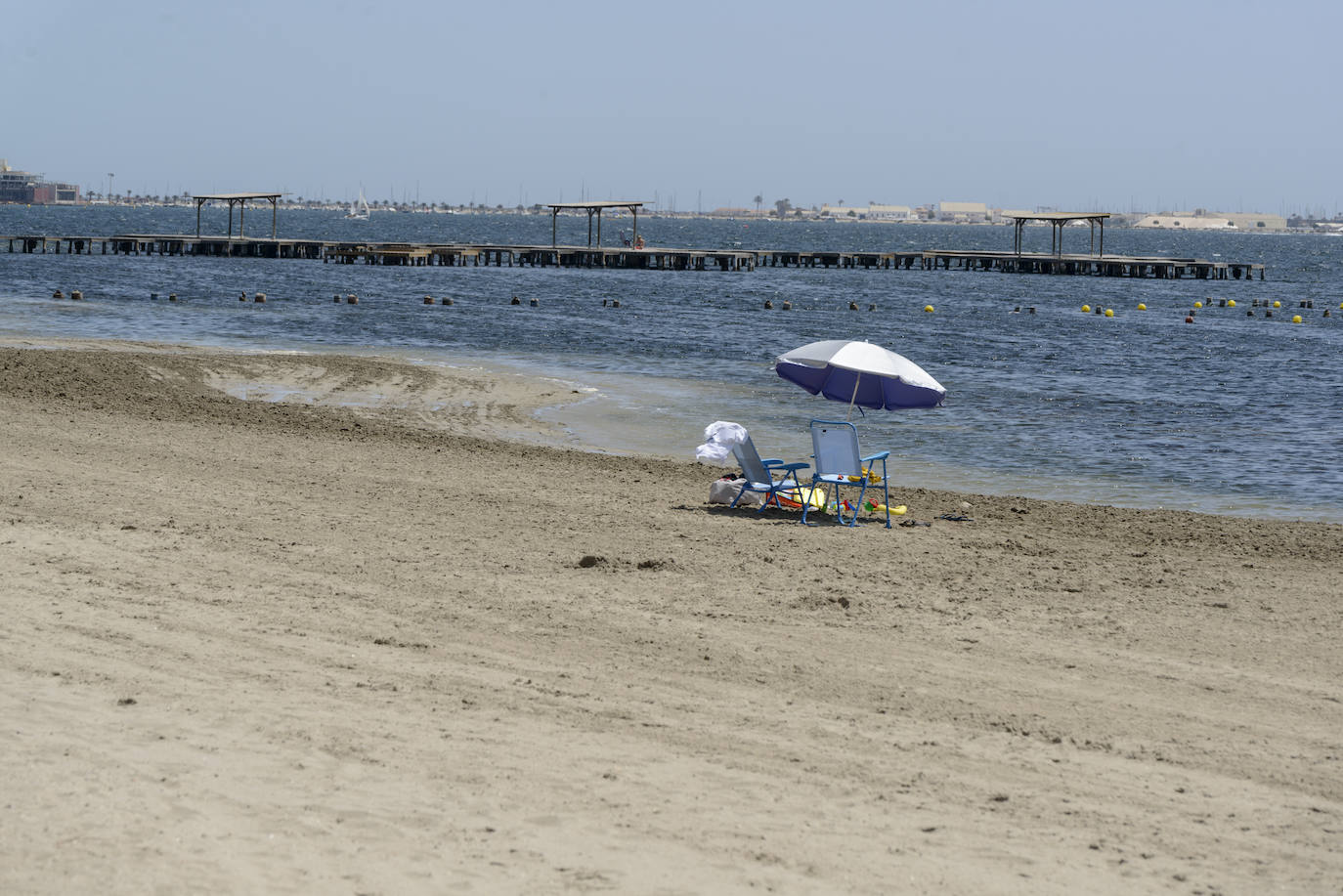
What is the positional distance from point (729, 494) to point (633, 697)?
5.44 m

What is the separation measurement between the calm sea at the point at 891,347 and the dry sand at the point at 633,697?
5.13 metres

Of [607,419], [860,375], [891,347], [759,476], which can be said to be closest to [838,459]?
[759,476]

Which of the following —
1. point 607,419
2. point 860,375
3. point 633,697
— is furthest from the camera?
point 607,419

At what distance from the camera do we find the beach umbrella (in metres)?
11.6

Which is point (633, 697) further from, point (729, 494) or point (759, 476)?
point (729, 494)

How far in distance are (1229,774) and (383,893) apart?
3638 mm

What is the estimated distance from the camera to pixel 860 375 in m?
12.4

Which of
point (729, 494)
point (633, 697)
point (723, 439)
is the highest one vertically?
point (723, 439)

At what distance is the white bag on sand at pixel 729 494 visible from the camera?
1187 cm

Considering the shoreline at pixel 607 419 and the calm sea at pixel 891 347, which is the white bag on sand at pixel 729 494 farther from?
the calm sea at pixel 891 347

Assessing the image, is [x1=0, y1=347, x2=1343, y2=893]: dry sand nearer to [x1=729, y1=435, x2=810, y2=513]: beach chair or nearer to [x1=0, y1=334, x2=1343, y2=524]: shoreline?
[x1=729, y1=435, x2=810, y2=513]: beach chair

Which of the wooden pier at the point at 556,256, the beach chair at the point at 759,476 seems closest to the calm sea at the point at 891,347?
the wooden pier at the point at 556,256

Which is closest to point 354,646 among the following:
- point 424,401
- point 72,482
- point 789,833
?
point 789,833

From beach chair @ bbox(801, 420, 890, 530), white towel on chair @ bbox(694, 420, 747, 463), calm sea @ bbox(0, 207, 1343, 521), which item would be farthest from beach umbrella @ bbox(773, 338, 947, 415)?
calm sea @ bbox(0, 207, 1343, 521)
